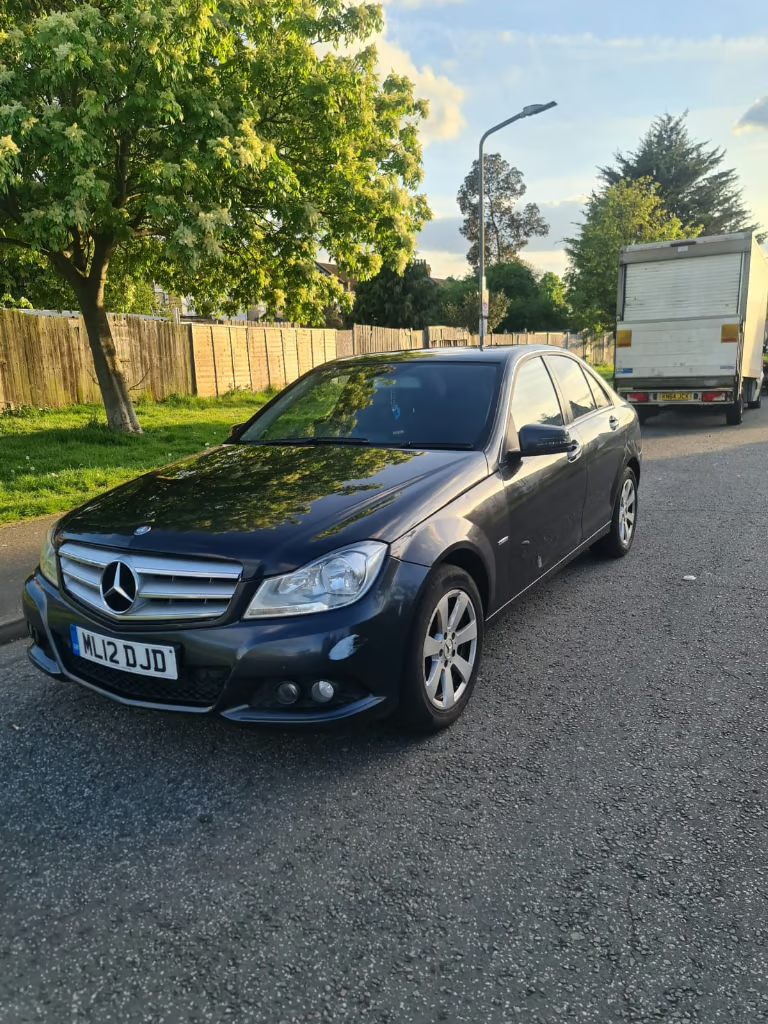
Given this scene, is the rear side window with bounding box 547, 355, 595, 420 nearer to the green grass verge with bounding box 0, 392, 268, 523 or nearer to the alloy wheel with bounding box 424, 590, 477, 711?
the alloy wheel with bounding box 424, 590, 477, 711

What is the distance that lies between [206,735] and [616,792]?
1.67 metres

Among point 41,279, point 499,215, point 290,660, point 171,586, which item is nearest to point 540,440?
point 290,660

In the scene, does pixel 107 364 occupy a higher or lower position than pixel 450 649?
higher

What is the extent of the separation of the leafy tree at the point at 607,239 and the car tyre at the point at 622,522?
25.4 m

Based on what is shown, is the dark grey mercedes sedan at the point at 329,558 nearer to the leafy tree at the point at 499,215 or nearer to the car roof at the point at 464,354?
the car roof at the point at 464,354

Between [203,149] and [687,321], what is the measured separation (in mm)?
9337

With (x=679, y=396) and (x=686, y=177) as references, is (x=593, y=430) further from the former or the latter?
(x=686, y=177)

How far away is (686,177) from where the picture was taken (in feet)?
151

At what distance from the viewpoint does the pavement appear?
14.7 feet

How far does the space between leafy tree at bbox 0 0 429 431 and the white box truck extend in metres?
4.55

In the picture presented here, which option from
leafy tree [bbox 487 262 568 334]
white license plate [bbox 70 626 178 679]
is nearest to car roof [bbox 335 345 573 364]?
white license plate [bbox 70 626 178 679]

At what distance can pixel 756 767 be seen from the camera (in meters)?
2.95

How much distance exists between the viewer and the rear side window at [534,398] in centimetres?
414

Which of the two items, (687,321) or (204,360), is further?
(204,360)
